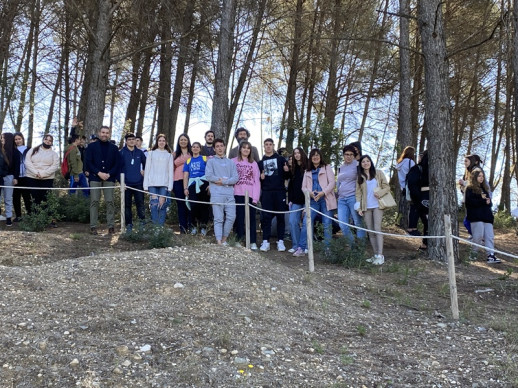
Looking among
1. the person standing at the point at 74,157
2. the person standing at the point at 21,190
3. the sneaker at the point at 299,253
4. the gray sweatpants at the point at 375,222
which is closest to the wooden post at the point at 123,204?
the person standing at the point at 21,190

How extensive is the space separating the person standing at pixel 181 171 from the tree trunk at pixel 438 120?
400 centimetres

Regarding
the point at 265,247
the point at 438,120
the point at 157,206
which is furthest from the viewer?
the point at 157,206

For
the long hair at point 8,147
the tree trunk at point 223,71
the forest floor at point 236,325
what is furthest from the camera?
the tree trunk at point 223,71

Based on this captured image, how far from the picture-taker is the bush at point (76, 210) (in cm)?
1070

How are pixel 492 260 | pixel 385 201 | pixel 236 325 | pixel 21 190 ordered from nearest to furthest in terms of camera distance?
pixel 236 325
pixel 385 201
pixel 492 260
pixel 21 190

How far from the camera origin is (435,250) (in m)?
8.30

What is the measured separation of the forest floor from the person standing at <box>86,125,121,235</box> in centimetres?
189

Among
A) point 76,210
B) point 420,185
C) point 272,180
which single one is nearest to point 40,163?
point 76,210

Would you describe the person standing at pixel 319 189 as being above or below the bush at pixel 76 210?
above

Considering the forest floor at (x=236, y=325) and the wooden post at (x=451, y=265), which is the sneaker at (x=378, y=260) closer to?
the forest floor at (x=236, y=325)

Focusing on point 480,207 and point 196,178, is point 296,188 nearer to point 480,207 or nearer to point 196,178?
point 196,178

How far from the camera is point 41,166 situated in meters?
9.69

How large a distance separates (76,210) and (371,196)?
6.08 metres

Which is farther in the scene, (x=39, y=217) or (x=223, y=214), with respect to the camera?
(x=39, y=217)
